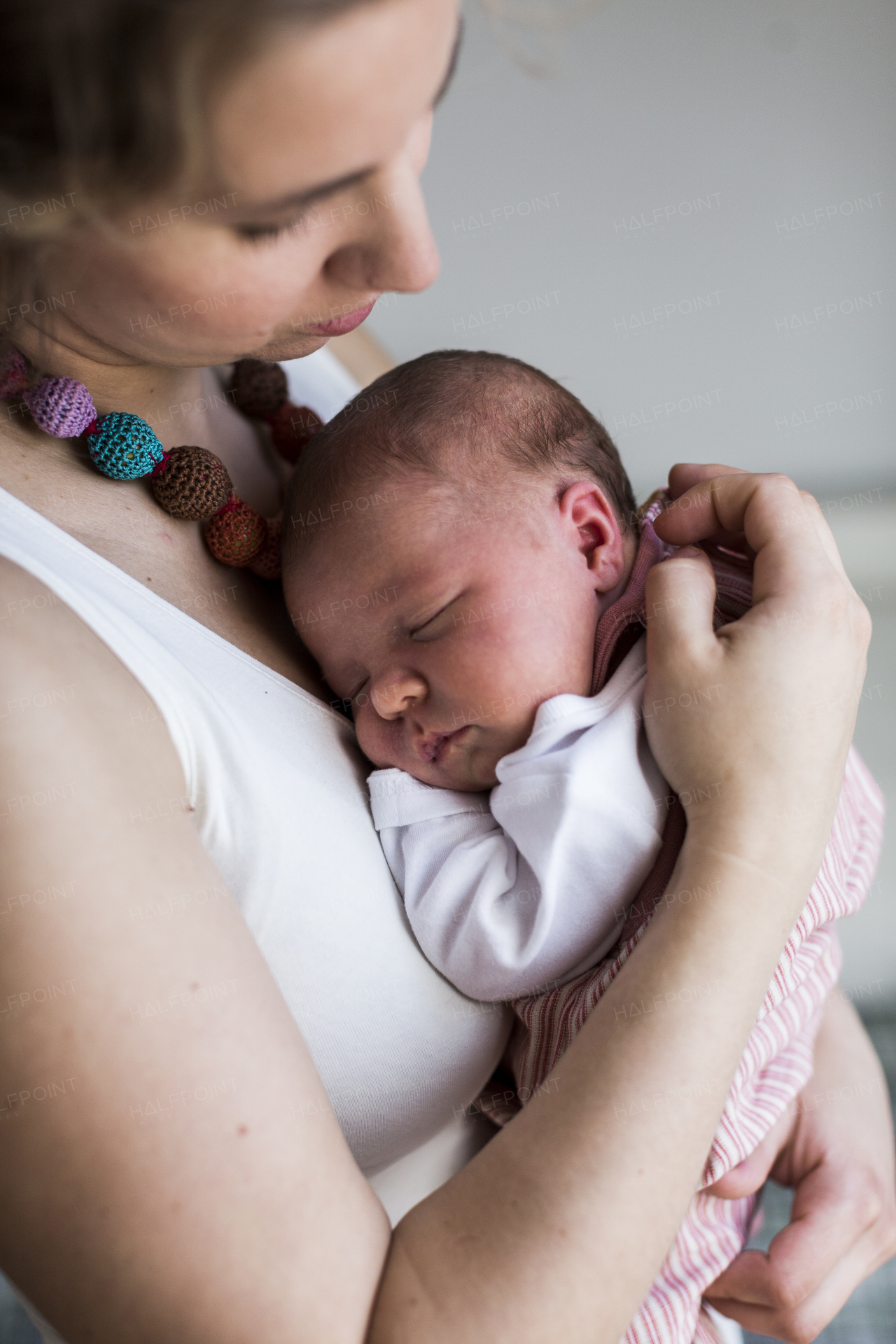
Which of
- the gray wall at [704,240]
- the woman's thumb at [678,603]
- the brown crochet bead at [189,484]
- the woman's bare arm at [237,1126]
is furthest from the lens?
the gray wall at [704,240]

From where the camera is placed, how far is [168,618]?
709 mm

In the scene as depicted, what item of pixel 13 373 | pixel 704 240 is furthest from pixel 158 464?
pixel 704 240

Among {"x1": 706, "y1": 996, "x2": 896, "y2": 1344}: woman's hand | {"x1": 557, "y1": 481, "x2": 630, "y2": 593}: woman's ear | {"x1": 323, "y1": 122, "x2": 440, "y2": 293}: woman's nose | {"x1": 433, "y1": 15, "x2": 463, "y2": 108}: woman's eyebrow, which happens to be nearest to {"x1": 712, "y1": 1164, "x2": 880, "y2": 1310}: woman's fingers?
{"x1": 706, "y1": 996, "x2": 896, "y2": 1344}: woman's hand

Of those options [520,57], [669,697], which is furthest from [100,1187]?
[520,57]

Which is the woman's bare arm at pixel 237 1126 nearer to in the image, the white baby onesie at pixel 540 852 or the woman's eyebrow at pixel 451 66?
the white baby onesie at pixel 540 852

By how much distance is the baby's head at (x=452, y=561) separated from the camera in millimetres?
823

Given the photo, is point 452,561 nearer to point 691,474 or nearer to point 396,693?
point 396,693

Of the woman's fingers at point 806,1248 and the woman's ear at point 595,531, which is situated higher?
the woman's ear at point 595,531

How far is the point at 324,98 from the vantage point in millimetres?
539

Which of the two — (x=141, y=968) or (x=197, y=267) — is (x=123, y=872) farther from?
(x=197, y=267)

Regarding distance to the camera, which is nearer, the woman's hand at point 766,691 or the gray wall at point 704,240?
the woman's hand at point 766,691

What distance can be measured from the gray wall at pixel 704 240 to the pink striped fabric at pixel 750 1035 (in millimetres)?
896

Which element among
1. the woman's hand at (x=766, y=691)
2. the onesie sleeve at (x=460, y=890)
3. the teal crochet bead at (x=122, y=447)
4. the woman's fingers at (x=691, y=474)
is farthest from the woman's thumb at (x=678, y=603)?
the teal crochet bead at (x=122, y=447)

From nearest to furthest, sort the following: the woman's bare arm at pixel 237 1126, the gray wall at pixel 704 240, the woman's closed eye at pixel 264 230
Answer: the woman's bare arm at pixel 237 1126, the woman's closed eye at pixel 264 230, the gray wall at pixel 704 240
